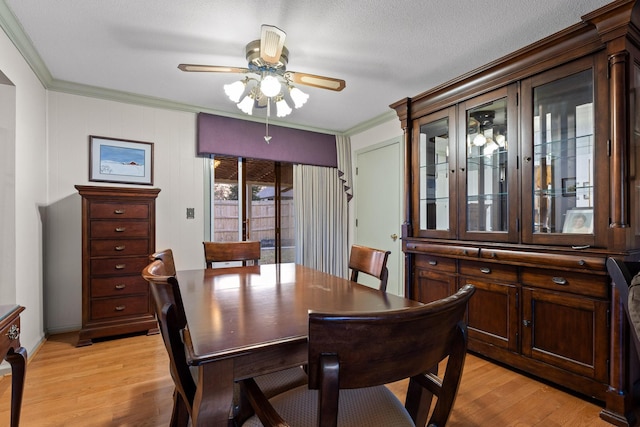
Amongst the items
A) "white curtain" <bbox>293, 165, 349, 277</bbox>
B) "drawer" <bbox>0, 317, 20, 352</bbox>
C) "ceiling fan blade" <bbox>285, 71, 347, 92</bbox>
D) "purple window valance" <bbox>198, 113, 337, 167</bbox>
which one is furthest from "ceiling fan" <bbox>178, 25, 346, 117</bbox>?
"white curtain" <bbox>293, 165, 349, 277</bbox>

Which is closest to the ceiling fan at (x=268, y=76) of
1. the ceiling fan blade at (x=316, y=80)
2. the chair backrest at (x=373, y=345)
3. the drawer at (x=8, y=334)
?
the ceiling fan blade at (x=316, y=80)

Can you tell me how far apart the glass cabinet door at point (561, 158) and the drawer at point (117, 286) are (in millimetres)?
3239

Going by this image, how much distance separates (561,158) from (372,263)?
57.5 inches

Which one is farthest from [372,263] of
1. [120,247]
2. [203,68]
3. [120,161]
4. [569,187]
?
[120,161]

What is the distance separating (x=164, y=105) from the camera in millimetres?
3383

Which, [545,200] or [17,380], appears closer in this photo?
[17,380]

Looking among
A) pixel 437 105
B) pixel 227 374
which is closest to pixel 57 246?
pixel 227 374

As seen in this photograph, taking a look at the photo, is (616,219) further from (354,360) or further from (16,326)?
(16,326)

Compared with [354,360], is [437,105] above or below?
above

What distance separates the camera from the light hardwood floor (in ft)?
5.58

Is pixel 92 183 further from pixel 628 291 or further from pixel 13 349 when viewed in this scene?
pixel 628 291

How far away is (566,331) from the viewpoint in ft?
6.28

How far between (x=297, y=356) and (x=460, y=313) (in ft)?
1.62

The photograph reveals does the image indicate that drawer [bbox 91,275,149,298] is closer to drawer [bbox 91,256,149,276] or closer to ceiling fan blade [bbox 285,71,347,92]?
drawer [bbox 91,256,149,276]
